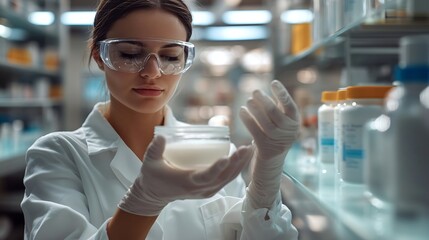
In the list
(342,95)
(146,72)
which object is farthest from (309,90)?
(146,72)

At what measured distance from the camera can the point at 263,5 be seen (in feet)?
18.2

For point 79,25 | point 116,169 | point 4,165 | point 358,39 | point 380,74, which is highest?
point 79,25

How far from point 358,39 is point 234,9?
3.98 metres

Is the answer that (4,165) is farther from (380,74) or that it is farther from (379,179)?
(379,179)

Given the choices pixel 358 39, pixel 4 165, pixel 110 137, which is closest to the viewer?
pixel 110 137

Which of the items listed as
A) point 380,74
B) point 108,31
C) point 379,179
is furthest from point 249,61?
point 379,179

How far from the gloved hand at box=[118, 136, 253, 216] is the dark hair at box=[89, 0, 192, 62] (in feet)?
1.76

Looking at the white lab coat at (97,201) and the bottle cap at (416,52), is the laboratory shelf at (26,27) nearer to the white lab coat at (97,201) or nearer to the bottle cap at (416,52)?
the white lab coat at (97,201)

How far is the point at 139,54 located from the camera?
120 cm

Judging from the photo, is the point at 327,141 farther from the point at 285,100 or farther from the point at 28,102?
the point at 28,102

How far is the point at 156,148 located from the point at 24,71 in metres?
3.96

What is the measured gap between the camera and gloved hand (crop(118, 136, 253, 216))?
0.85 meters

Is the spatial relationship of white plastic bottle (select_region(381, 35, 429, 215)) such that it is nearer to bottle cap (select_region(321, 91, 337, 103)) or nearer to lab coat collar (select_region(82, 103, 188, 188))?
bottle cap (select_region(321, 91, 337, 103))

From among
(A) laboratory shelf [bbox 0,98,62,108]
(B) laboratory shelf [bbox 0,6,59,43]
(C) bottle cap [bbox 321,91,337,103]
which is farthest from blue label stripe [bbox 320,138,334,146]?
(A) laboratory shelf [bbox 0,98,62,108]
